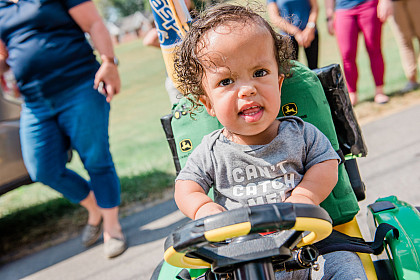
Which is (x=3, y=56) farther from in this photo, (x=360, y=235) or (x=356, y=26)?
(x=356, y=26)

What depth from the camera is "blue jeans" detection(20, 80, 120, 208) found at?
2521 millimetres

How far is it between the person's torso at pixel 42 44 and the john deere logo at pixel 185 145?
3.44 ft

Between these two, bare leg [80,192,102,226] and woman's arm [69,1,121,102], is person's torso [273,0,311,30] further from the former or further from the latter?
bare leg [80,192,102,226]

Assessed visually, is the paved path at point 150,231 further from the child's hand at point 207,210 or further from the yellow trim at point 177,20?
the yellow trim at point 177,20

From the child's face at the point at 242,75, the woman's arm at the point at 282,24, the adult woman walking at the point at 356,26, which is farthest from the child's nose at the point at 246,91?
the adult woman walking at the point at 356,26

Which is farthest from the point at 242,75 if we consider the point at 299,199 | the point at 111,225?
the point at 111,225

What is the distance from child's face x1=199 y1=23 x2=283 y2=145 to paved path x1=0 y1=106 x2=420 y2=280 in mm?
1332

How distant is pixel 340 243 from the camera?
1429 millimetres

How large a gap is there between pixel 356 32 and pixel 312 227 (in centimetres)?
353

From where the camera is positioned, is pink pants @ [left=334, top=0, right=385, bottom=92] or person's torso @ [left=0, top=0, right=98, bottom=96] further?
pink pants @ [left=334, top=0, right=385, bottom=92]

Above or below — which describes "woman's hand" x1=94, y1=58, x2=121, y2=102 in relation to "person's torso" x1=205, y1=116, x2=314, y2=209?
above

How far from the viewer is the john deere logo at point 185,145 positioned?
6.13 feet

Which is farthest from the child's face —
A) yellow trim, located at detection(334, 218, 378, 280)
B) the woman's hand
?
the woman's hand

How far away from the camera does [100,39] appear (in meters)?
2.51
